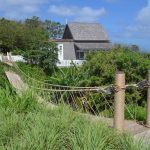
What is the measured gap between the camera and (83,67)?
11.9 metres

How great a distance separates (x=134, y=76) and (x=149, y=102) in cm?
424

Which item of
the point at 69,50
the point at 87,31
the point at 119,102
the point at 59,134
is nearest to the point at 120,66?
the point at 119,102

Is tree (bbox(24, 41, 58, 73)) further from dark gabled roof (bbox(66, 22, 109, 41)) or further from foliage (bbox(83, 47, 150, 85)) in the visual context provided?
dark gabled roof (bbox(66, 22, 109, 41))

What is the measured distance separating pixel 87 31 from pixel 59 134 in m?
53.9

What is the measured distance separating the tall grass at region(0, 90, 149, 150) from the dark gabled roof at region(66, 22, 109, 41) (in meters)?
51.5

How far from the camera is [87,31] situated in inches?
2283

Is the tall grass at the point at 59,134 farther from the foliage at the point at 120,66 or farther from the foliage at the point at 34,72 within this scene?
the foliage at the point at 34,72

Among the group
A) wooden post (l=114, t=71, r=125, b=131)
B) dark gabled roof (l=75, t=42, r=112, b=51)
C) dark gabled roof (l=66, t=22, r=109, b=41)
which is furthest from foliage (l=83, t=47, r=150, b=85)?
dark gabled roof (l=66, t=22, r=109, b=41)

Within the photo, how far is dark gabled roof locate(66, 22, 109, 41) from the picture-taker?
56806 mm

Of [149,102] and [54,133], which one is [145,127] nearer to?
[149,102]

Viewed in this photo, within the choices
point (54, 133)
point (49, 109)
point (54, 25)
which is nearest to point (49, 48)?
point (49, 109)

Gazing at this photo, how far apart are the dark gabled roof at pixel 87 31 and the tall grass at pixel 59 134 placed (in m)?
51.5

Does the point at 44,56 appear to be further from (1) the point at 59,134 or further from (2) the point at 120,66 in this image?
(1) the point at 59,134

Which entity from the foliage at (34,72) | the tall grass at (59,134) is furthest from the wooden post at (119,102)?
the foliage at (34,72)
